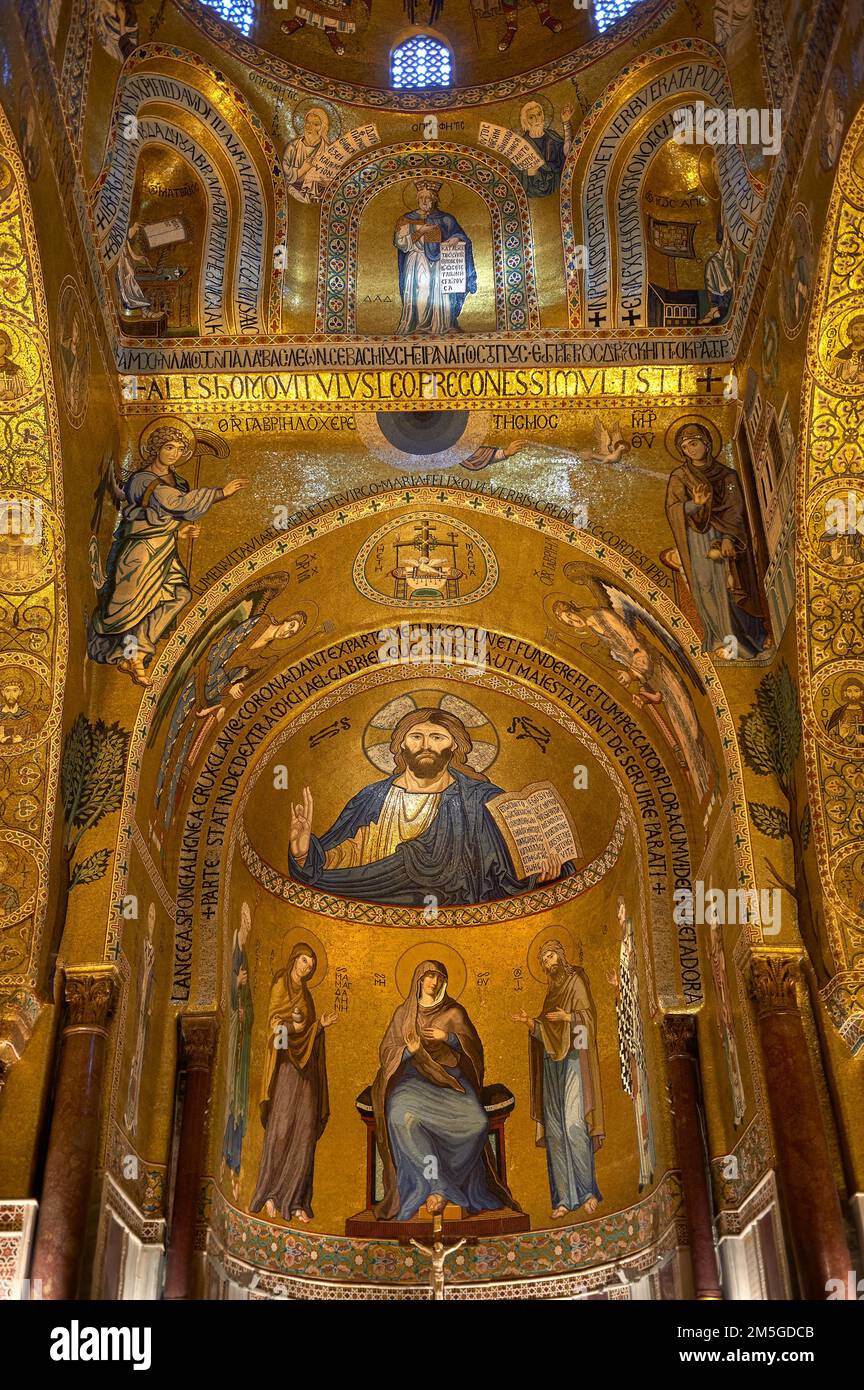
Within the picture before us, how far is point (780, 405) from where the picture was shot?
40.4ft

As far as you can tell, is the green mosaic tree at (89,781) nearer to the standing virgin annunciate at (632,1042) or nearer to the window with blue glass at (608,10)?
the standing virgin annunciate at (632,1042)

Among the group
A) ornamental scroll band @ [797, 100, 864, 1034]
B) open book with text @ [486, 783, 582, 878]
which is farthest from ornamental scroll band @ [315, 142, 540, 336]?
open book with text @ [486, 783, 582, 878]

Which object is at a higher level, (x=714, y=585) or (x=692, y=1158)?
(x=714, y=585)

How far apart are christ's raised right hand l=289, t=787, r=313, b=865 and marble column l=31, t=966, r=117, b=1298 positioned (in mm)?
4119

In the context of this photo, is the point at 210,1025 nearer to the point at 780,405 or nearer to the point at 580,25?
the point at 780,405

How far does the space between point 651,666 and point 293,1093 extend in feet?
18.3

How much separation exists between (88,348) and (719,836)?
273 inches

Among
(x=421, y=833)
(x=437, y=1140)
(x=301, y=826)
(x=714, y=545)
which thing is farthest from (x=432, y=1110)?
(x=714, y=545)

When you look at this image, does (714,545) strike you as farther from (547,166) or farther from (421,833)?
Result: (421,833)

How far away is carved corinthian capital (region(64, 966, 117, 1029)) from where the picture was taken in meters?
11.2

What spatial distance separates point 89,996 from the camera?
37.1 feet

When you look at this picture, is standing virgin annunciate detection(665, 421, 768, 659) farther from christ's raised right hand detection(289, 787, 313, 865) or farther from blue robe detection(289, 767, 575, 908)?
christ's raised right hand detection(289, 787, 313, 865)
